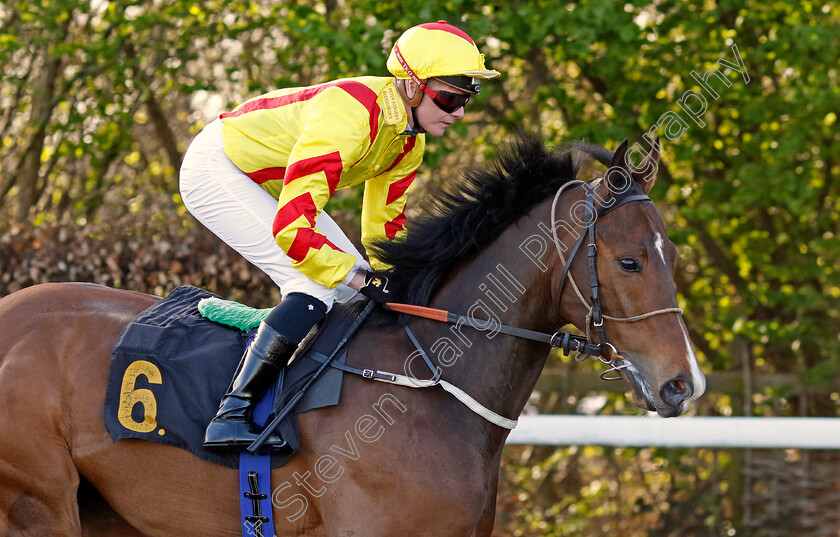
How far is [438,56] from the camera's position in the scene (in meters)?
2.77

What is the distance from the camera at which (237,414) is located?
2629 mm

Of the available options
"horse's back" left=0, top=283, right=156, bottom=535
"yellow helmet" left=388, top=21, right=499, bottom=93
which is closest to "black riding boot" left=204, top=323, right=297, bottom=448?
"horse's back" left=0, top=283, right=156, bottom=535

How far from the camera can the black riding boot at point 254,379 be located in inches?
103

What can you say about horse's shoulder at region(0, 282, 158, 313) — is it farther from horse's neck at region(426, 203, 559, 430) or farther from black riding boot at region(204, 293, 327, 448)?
horse's neck at region(426, 203, 559, 430)

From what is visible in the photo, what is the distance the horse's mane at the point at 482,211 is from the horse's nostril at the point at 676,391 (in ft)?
2.43

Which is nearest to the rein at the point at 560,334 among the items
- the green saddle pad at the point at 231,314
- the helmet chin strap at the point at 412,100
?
the green saddle pad at the point at 231,314

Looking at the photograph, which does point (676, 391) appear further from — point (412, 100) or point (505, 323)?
point (412, 100)

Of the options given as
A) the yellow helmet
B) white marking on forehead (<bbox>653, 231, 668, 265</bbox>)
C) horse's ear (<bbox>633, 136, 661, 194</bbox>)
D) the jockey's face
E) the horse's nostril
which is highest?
the yellow helmet

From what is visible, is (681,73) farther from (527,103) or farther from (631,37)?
(527,103)

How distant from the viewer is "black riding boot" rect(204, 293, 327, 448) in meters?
2.62

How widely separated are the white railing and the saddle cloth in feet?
6.75

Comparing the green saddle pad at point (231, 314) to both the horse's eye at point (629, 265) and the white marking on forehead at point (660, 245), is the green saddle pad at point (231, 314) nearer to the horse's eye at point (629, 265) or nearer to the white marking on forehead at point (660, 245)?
the horse's eye at point (629, 265)

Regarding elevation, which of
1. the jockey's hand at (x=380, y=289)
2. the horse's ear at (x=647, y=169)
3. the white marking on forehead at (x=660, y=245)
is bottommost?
the jockey's hand at (x=380, y=289)

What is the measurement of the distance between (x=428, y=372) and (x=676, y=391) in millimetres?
764
